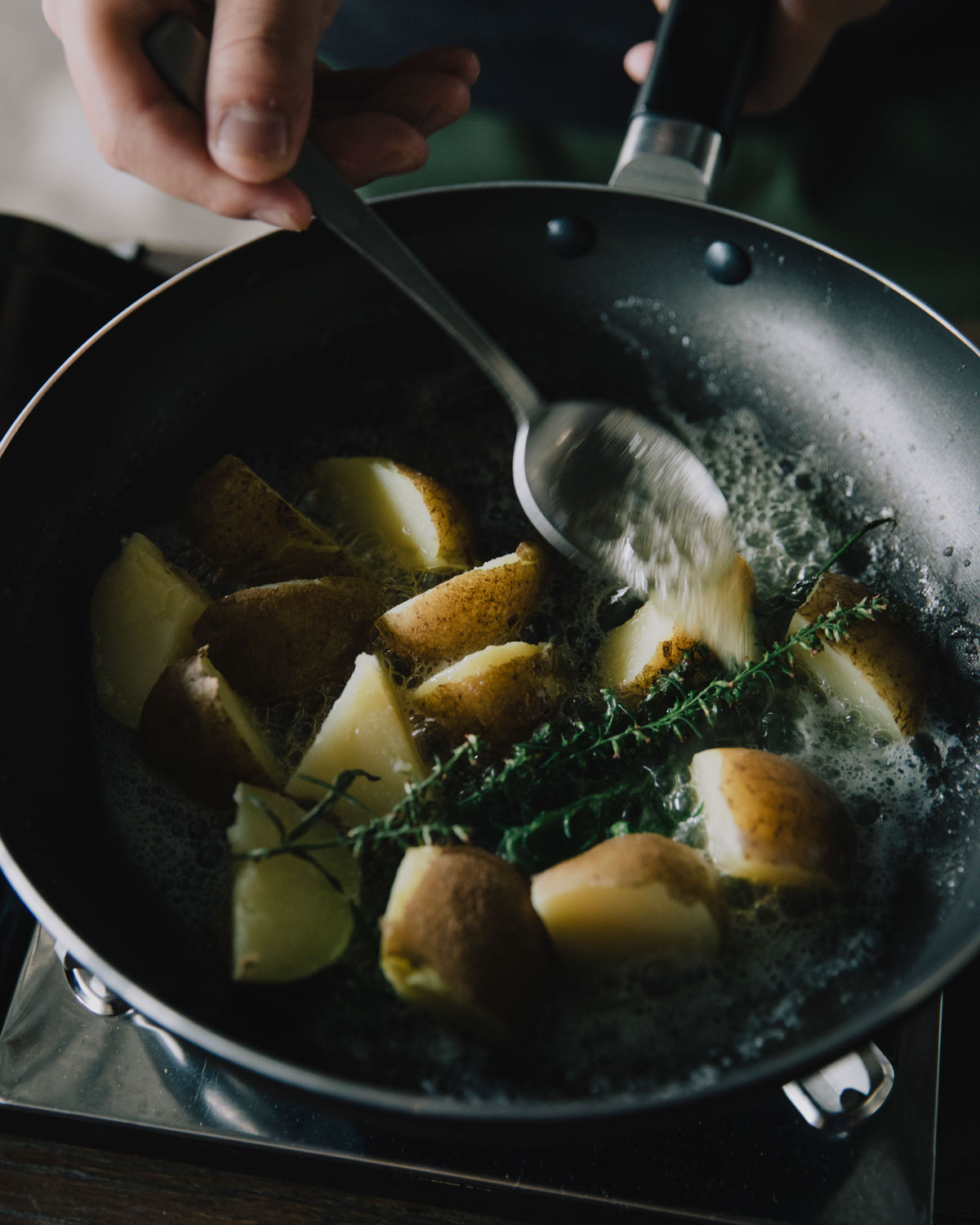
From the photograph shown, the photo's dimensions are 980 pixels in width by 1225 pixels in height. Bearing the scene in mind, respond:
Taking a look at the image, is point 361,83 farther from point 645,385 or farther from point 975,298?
point 975,298

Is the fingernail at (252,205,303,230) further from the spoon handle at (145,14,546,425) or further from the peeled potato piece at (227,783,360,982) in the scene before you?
the peeled potato piece at (227,783,360,982)

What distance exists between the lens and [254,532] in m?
0.94

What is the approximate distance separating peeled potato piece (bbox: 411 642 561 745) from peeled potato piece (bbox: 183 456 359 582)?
0.20 m

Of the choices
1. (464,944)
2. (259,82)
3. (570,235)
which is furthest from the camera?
(570,235)

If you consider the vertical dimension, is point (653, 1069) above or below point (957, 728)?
below

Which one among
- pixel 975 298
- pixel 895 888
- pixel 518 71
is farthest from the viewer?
pixel 518 71

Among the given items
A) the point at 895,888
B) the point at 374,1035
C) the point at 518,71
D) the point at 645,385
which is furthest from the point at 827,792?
the point at 518,71

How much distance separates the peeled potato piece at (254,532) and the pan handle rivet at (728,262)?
0.52 m

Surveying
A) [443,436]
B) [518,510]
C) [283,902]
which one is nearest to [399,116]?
[443,436]

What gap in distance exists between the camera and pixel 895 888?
2.59 ft

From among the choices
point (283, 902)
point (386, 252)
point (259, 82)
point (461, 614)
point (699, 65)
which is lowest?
point (283, 902)

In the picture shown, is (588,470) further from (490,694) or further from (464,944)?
(464,944)

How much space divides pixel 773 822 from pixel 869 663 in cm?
21

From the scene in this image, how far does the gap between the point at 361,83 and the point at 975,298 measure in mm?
887
